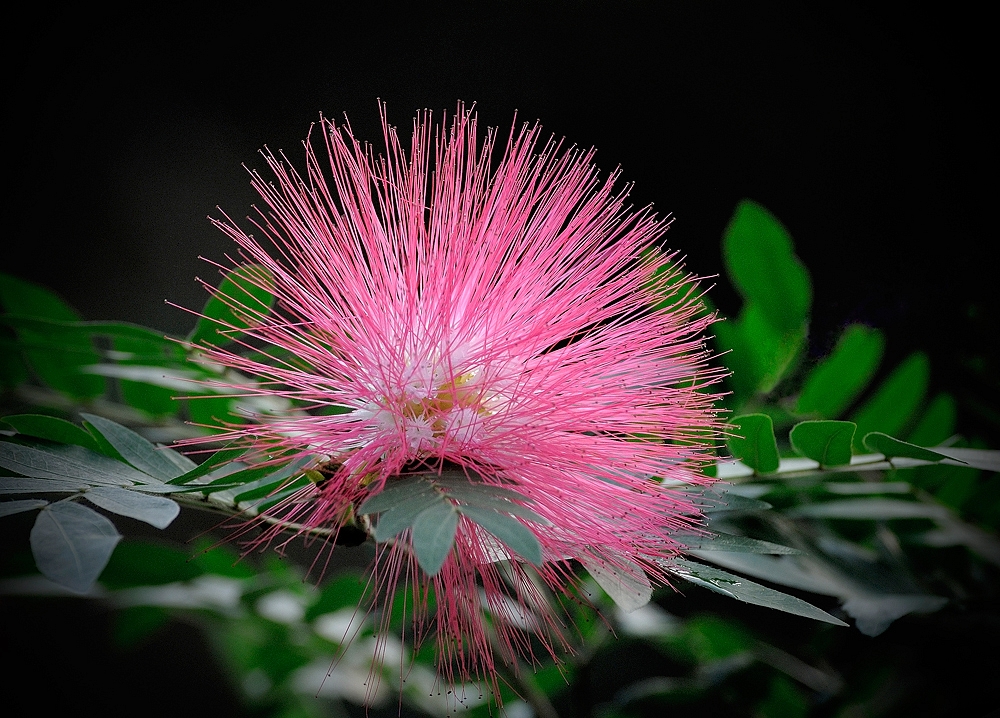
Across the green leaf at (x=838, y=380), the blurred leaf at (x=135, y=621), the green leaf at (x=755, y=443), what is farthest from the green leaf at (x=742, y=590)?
the blurred leaf at (x=135, y=621)

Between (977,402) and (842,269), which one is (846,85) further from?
(977,402)

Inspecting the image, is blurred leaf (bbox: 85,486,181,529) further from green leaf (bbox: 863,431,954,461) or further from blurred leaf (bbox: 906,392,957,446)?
blurred leaf (bbox: 906,392,957,446)

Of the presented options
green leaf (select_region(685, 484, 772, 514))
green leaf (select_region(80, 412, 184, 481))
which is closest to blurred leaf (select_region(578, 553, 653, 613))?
green leaf (select_region(685, 484, 772, 514))

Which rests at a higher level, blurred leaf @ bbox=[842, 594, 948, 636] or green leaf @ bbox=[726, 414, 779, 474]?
green leaf @ bbox=[726, 414, 779, 474]

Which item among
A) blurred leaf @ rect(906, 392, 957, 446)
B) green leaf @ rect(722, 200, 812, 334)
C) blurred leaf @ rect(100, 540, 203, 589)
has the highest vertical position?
green leaf @ rect(722, 200, 812, 334)

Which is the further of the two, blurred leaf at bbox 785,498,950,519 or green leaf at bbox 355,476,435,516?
blurred leaf at bbox 785,498,950,519

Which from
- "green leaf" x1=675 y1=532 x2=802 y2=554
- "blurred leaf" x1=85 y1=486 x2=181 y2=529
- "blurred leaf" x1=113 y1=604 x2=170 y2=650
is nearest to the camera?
"blurred leaf" x1=85 y1=486 x2=181 y2=529

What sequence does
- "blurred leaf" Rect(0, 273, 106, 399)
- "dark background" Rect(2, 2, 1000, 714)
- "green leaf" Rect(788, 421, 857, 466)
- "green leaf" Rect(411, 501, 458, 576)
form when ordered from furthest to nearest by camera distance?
→ "dark background" Rect(2, 2, 1000, 714)
"blurred leaf" Rect(0, 273, 106, 399)
"green leaf" Rect(788, 421, 857, 466)
"green leaf" Rect(411, 501, 458, 576)

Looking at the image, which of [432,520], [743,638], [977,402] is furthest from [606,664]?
[432,520]
